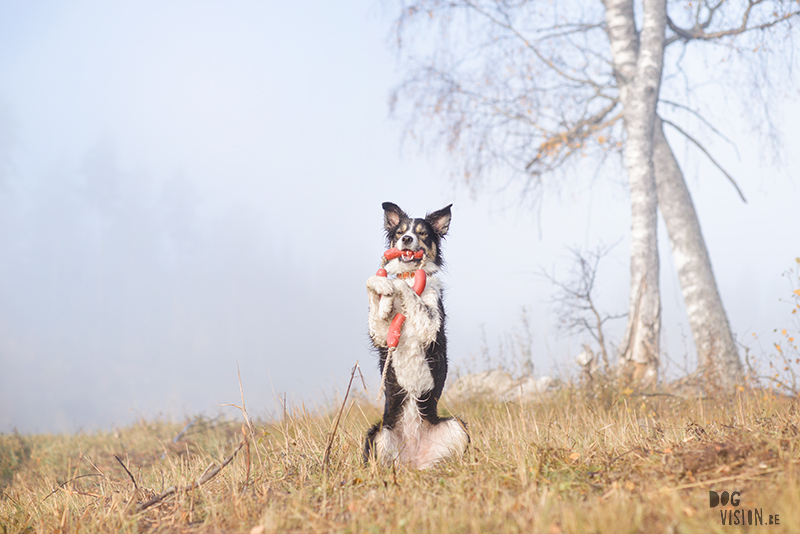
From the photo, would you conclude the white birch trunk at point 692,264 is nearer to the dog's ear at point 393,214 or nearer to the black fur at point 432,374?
the black fur at point 432,374

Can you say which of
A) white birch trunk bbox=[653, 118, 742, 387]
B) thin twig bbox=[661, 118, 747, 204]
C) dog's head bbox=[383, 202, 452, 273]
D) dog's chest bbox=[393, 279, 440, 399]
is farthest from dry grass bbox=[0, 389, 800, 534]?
thin twig bbox=[661, 118, 747, 204]

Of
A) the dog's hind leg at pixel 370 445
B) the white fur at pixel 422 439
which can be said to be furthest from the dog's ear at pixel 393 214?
the dog's hind leg at pixel 370 445

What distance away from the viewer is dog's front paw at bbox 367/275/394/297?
3271mm

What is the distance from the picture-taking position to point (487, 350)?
799 centimetres

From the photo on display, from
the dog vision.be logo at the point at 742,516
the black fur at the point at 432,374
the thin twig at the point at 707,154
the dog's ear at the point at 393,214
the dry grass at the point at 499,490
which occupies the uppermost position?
the thin twig at the point at 707,154

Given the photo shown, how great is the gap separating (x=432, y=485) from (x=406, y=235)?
158 cm

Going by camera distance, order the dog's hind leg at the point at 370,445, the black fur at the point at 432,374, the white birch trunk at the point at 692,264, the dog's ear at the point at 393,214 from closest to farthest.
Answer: the dog's hind leg at the point at 370,445 → the black fur at the point at 432,374 → the dog's ear at the point at 393,214 → the white birch trunk at the point at 692,264

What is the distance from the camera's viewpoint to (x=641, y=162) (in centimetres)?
853

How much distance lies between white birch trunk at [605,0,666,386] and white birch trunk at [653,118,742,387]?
775 mm

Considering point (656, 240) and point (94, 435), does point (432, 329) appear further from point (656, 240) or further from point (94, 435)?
point (94, 435)

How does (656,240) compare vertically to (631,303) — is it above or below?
above

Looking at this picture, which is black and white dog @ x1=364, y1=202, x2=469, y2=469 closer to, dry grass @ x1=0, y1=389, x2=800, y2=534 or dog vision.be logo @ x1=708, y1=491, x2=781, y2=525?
dry grass @ x1=0, y1=389, x2=800, y2=534

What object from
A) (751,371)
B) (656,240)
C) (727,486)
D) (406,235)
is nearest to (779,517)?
(727,486)

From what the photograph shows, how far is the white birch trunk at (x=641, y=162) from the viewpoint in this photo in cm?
817
